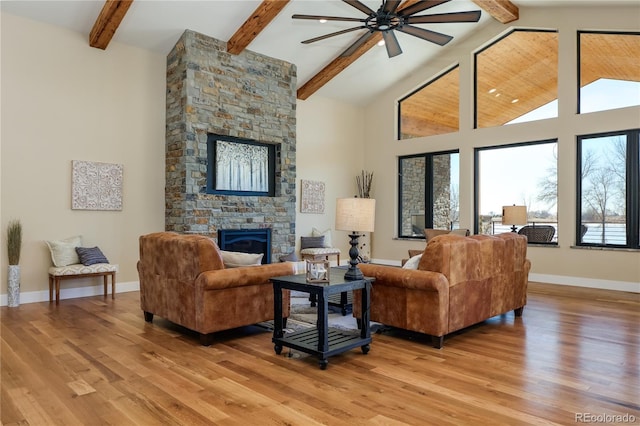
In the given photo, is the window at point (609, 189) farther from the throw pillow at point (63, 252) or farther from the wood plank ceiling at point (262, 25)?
the throw pillow at point (63, 252)

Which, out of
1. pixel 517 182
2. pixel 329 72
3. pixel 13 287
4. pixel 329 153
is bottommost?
pixel 13 287

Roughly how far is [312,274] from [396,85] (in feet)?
23.1

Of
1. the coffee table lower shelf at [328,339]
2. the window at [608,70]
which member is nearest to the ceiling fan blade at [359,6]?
the coffee table lower shelf at [328,339]

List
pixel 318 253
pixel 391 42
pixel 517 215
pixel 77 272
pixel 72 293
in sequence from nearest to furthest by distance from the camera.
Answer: pixel 391 42 → pixel 77 272 → pixel 72 293 → pixel 517 215 → pixel 318 253

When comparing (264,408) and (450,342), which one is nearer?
(264,408)

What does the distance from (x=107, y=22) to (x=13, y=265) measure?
10.5 feet

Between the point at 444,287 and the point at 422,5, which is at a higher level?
the point at 422,5

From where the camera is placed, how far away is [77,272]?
18.0ft

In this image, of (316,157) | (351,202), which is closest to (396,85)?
(316,157)

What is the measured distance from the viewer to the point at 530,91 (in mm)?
7641

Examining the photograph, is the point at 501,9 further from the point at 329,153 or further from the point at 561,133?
the point at 329,153

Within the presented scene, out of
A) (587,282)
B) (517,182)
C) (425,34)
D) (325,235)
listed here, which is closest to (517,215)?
(517,182)

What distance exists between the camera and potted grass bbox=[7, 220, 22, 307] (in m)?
5.27

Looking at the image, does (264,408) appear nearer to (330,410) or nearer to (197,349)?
(330,410)
